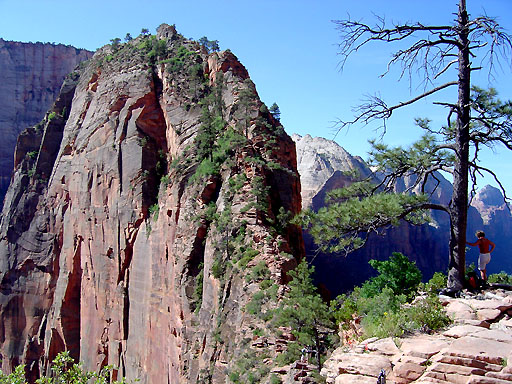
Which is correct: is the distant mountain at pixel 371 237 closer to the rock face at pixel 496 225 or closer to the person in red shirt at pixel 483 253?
the rock face at pixel 496 225

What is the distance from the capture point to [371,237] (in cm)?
8044

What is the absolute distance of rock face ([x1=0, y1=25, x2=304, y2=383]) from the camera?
28.2m

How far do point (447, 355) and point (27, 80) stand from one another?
103922mm

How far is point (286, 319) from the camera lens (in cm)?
1875

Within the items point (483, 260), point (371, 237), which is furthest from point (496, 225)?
point (483, 260)

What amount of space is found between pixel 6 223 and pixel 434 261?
2856 inches

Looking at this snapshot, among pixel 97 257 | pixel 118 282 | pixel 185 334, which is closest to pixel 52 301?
pixel 97 257

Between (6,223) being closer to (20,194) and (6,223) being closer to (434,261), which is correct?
(20,194)

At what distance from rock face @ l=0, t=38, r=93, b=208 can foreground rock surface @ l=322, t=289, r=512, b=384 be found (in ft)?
320

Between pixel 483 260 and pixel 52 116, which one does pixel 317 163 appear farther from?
pixel 483 260

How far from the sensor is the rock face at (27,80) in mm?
93750

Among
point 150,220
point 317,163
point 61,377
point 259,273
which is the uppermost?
point 317,163

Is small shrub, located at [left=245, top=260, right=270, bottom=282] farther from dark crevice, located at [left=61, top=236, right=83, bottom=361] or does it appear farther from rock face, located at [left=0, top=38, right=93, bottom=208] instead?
rock face, located at [left=0, top=38, right=93, bottom=208]

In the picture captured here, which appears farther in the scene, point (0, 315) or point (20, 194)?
point (20, 194)
